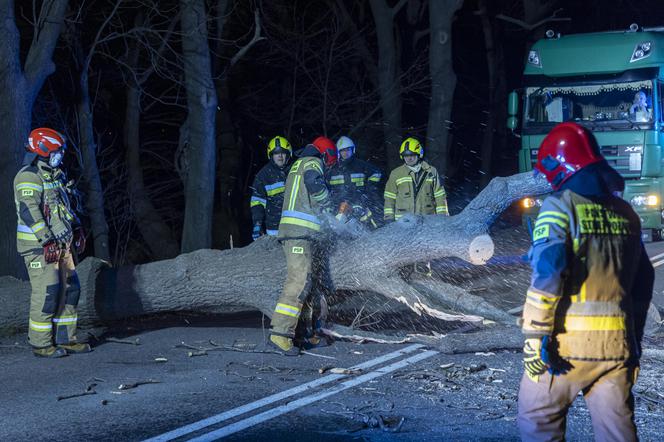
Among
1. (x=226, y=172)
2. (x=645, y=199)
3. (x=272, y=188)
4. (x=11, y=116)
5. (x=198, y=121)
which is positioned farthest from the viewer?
(x=226, y=172)

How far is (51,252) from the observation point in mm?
7602

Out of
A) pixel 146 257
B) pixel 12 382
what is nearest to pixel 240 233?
pixel 146 257

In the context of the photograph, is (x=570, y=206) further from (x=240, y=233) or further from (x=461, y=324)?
(x=240, y=233)

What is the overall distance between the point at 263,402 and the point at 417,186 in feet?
18.6

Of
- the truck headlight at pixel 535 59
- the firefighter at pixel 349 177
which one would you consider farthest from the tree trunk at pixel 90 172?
the truck headlight at pixel 535 59

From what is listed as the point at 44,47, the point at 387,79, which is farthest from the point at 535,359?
the point at 387,79

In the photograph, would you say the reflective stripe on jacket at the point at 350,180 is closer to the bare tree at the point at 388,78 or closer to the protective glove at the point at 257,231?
the protective glove at the point at 257,231

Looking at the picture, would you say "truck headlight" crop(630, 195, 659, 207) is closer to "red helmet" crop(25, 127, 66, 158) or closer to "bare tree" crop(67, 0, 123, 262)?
"bare tree" crop(67, 0, 123, 262)

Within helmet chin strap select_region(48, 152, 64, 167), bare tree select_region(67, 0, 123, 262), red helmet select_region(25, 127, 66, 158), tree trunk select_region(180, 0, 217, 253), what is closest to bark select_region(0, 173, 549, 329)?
helmet chin strap select_region(48, 152, 64, 167)

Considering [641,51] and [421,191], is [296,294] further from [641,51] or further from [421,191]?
[641,51]

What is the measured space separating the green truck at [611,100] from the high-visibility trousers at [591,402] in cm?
1184

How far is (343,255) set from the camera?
8281 mm

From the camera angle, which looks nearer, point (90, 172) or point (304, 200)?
point (304, 200)

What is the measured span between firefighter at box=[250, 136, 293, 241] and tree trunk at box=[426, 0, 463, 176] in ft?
32.6
